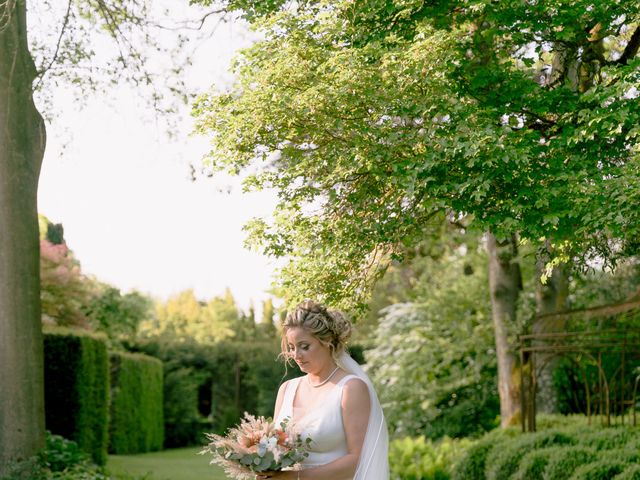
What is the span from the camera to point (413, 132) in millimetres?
8227

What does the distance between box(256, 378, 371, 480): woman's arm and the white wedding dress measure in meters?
0.05

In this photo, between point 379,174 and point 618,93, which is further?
point 379,174

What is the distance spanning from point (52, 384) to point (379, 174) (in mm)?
8188

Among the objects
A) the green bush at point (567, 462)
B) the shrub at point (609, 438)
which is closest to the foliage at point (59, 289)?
the shrub at point (609, 438)

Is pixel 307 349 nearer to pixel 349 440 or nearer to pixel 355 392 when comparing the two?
pixel 355 392

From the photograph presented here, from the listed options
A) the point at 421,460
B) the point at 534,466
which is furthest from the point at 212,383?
the point at 534,466

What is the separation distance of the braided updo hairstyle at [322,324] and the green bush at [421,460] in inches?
398

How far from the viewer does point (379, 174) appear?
827cm

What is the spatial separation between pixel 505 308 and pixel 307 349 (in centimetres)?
1183

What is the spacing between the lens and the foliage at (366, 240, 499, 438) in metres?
18.4

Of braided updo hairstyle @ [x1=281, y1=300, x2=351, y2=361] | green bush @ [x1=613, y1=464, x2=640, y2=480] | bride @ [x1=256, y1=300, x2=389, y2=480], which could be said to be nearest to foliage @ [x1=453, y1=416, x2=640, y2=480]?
green bush @ [x1=613, y1=464, x2=640, y2=480]

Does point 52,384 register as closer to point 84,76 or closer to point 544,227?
point 84,76

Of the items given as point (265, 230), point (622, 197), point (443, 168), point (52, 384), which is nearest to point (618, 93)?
point (622, 197)

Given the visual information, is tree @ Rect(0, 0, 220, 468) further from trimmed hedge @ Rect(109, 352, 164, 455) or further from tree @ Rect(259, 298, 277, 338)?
tree @ Rect(259, 298, 277, 338)
